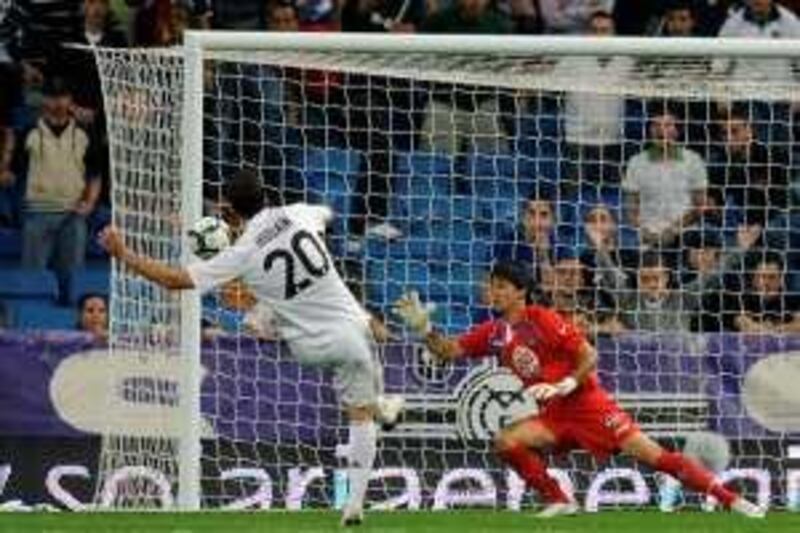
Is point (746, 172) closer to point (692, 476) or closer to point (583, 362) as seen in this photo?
point (583, 362)

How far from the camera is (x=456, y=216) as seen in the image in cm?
1828

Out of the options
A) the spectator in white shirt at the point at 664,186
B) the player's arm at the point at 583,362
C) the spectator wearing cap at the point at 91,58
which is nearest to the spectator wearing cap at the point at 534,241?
the spectator in white shirt at the point at 664,186

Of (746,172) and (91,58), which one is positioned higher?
(91,58)

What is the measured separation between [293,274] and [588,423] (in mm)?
2091

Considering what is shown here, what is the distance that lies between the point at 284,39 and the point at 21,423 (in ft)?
9.62

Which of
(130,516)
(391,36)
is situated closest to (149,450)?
(130,516)

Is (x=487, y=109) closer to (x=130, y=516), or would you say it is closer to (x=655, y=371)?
(x=655, y=371)

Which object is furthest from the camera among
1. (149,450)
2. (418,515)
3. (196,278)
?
(149,450)

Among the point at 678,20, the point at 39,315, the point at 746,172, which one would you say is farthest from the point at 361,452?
the point at 678,20

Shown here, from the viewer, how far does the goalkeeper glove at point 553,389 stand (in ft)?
51.3

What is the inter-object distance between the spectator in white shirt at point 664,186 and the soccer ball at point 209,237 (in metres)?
3.15

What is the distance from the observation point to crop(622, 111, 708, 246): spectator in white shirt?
58.1 ft

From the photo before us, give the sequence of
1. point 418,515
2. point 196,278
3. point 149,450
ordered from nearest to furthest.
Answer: point 196,278 → point 418,515 → point 149,450

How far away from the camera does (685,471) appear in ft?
51.9
